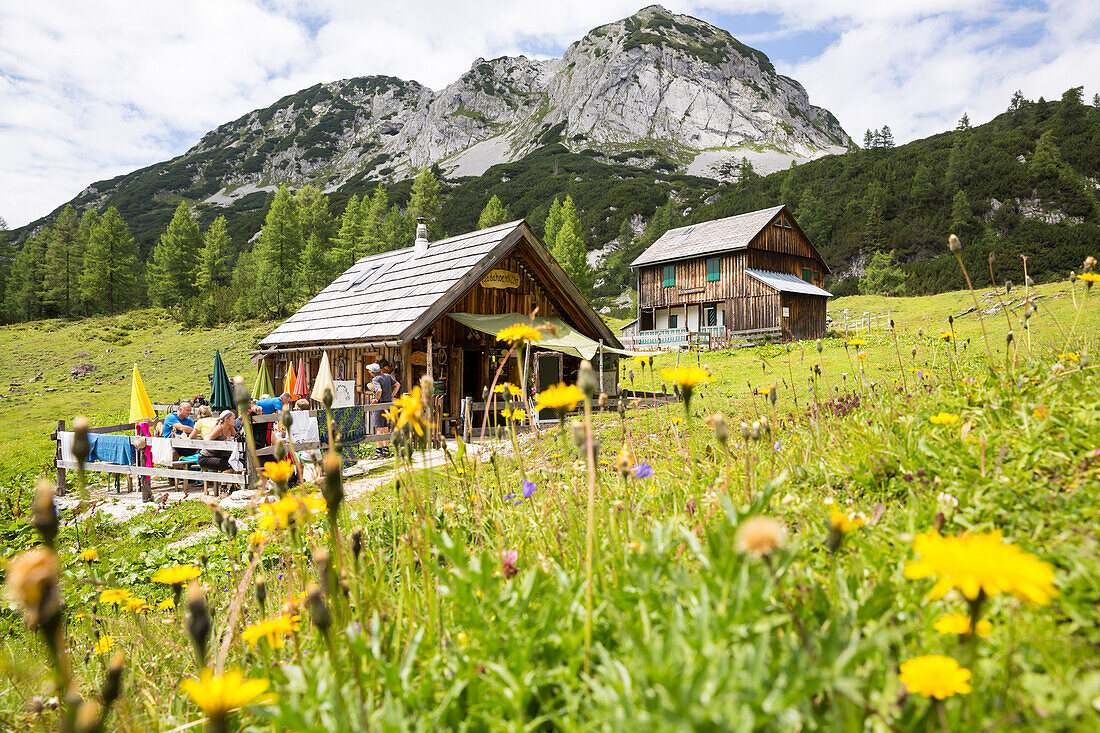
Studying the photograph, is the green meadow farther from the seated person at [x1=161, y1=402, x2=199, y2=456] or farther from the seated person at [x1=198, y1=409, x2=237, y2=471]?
the seated person at [x1=161, y1=402, x2=199, y2=456]

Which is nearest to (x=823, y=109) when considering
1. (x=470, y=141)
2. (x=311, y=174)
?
(x=470, y=141)

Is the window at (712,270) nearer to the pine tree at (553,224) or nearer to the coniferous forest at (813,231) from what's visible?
the coniferous forest at (813,231)

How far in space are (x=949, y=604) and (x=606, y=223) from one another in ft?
293

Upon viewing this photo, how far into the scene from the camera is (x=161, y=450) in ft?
29.2

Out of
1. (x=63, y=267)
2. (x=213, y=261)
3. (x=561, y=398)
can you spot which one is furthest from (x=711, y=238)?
(x=63, y=267)

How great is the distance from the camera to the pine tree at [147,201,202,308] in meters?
53.8

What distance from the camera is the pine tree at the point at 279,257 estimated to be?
43.8 m

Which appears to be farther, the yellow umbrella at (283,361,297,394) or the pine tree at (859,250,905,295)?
the pine tree at (859,250,905,295)

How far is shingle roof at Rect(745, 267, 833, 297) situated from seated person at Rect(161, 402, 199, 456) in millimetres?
27928

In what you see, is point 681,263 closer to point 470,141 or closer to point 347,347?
point 347,347

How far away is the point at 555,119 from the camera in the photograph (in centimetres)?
14812

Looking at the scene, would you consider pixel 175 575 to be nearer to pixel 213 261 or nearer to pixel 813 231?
pixel 213 261

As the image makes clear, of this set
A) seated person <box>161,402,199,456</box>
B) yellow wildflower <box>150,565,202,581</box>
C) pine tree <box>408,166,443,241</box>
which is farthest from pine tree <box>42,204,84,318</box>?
yellow wildflower <box>150,565,202,581</box>

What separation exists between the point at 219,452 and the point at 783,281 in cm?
3120
